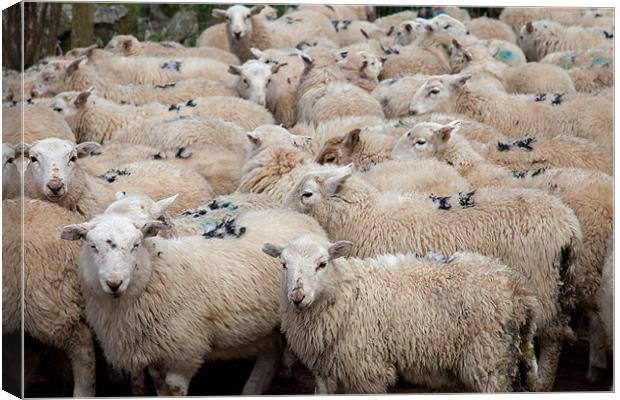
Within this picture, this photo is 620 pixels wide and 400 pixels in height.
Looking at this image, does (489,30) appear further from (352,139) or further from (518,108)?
(352,139)

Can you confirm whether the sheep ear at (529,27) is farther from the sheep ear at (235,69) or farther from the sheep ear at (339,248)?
the sheep ear at (339,248)

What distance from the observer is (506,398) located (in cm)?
574

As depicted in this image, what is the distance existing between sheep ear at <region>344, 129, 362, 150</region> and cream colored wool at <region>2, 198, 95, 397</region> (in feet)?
8.10

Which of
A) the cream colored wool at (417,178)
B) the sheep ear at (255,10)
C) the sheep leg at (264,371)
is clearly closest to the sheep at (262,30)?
the sheep ear at (255,10)

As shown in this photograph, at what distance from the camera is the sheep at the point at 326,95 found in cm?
966

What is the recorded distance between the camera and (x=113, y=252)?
216 inches

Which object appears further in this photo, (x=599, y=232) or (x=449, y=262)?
(x=599, y=232)

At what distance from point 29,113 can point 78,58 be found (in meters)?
2.08

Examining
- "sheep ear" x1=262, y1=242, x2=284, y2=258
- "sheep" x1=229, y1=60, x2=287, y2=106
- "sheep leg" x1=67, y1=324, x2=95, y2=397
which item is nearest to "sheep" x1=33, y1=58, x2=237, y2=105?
"sheep" x1=229, y1=60, x2=287, y2=106

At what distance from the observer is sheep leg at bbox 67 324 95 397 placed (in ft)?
20.1

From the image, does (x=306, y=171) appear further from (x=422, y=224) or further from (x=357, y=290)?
(x=357, y=290)

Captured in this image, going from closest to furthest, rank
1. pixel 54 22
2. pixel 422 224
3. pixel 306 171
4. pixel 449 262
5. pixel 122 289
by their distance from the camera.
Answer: pixel 122 289
pixel 449 262
pixel 422 224
pixel 306 171
pixel 54 22

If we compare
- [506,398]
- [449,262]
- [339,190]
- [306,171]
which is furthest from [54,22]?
[506,398]

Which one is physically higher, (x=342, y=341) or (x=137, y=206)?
(x=137, y=206)
